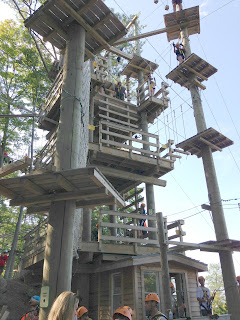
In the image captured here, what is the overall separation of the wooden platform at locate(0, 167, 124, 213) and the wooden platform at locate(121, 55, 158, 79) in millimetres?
14255

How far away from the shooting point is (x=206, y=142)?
1011 cm

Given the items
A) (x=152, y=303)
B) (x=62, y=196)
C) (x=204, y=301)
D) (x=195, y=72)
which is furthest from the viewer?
(x=195, y=72)

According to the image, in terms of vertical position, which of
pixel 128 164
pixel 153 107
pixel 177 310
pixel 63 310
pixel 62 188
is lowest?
pixel 177 310

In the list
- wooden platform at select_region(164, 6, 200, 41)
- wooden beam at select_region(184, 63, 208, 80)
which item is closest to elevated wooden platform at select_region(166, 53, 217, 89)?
wooden beam at select_region(184, 63, 208, 80)

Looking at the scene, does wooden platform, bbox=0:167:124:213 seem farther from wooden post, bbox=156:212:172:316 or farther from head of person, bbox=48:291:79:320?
wooden post, bbox=156:212:172:316

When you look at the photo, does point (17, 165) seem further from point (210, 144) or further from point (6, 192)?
point (210, 144)

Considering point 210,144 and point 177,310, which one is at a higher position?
point 210,144

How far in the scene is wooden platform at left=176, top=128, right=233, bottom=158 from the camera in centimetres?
987

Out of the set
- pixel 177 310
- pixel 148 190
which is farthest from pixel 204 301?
pixel 148 190

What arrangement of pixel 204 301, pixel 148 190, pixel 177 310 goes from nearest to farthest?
pixel 204 301 < pixel 177 310 < pixel 148 190

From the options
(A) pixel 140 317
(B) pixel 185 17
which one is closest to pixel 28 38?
(B) pixel 185 17

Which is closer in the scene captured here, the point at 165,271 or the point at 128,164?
the point at 165,271

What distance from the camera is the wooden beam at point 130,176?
43.4ft

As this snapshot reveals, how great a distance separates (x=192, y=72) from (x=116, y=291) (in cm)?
900
